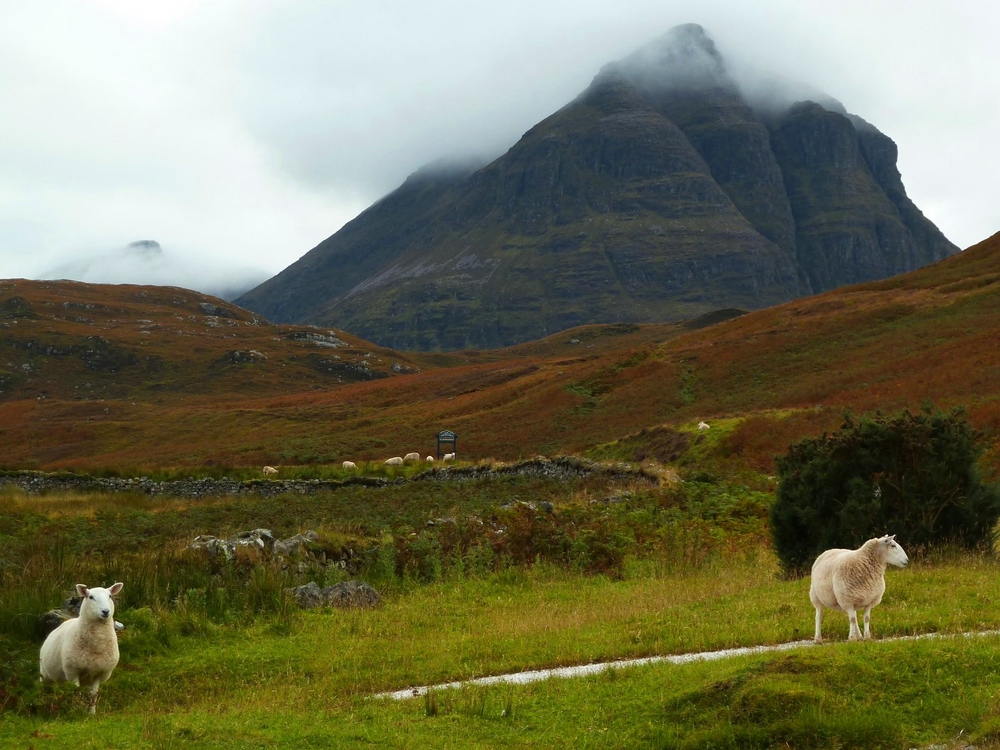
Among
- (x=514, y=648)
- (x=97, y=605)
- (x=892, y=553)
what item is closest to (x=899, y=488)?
(x=892, y=553)

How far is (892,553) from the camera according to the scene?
1159 cm

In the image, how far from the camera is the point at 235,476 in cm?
5434

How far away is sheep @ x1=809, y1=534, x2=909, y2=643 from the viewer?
11.4 metres

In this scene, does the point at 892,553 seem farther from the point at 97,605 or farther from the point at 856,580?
the point at 97,605

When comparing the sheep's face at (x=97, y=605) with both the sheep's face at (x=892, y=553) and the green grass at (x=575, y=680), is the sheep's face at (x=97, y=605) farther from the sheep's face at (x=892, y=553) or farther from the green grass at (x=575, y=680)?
the sheep's face at (x=892, y=553)

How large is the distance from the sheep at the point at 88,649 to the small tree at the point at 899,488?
12769 mm

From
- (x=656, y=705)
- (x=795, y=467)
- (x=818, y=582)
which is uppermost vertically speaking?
(x=795, y=467)

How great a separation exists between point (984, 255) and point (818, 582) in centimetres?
9638

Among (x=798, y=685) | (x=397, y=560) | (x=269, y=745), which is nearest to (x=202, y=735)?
(x=269, y=745)

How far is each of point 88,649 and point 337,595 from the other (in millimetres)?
6015

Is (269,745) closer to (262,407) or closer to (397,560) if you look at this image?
(397,560)

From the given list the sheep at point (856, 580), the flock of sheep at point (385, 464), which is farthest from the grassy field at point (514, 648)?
the flock of sheep at point (385, 464)

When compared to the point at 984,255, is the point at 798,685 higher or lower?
lower

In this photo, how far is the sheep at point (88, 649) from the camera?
1145 cm
